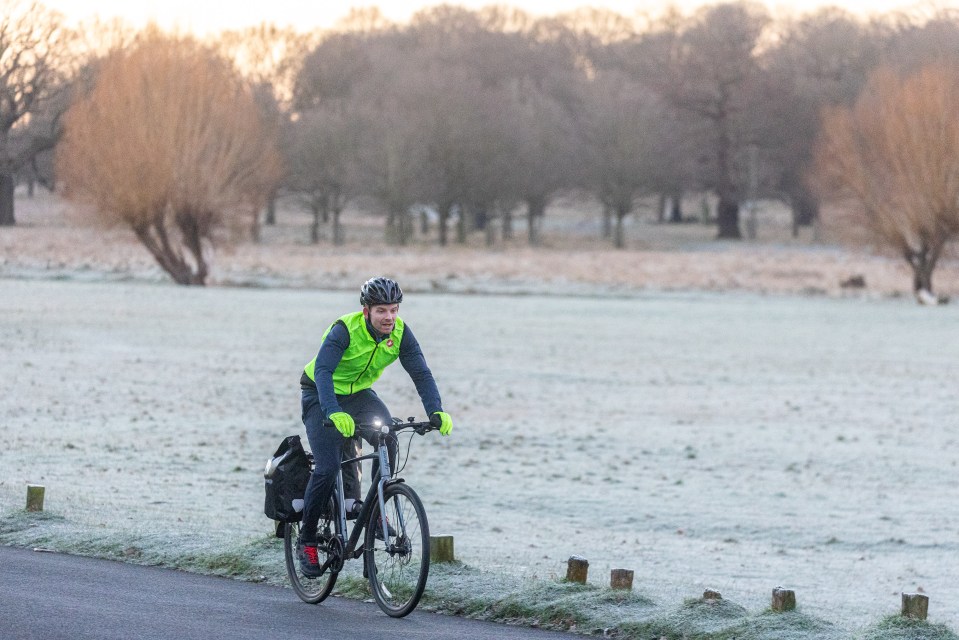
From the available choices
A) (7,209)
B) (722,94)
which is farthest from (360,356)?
(722,94)

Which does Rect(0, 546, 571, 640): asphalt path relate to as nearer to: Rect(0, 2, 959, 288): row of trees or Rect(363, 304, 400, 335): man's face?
Rect(363, 304, 400, 335): man's face

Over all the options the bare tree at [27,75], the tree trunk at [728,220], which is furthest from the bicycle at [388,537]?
the tree trunk at [728,220]

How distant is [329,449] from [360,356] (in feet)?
1.88

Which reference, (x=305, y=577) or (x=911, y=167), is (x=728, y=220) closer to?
(x=911, y=167)

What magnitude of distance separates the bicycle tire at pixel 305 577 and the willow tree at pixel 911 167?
168 ft

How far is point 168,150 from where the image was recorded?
191 ft

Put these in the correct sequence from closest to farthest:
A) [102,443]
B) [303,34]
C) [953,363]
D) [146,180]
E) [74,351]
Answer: [102,443] < [74,351] < [953,363] < [146,180] < [303,34]

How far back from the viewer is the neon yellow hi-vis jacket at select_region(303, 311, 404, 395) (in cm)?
812

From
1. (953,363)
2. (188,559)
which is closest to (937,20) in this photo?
(953,363)

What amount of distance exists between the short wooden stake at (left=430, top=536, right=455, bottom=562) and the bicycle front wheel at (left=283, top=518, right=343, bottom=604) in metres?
Result: 0.65

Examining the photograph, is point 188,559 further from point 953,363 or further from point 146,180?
point 146,180

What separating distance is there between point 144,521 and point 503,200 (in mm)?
79279

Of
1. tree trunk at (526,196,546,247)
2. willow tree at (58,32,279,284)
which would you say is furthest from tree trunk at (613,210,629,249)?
willow tree at (58,32,279,284)

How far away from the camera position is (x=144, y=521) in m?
11.8
